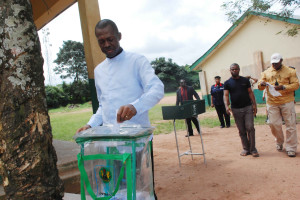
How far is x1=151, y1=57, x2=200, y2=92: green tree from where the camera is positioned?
46375 mm

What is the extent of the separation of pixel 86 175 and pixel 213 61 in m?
17.0

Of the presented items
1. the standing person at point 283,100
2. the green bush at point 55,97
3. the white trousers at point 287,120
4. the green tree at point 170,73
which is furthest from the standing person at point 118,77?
the green tree at point 170,73

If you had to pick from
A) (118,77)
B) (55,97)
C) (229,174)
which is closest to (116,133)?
(118,77)

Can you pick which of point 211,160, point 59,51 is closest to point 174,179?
point 211,160

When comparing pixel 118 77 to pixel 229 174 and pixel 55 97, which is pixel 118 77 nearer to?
pixel 229 174

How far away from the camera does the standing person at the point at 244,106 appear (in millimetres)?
5590

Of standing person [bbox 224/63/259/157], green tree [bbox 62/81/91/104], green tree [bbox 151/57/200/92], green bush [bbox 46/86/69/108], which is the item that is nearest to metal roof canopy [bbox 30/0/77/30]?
standing person [bbox 224/63/259/157]

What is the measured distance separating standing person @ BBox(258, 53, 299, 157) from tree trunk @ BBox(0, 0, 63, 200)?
15.2 feet

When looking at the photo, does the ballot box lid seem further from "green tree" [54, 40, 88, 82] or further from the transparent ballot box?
"green tree" [54, 40, 88, 82]

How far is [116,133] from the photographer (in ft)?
5.57

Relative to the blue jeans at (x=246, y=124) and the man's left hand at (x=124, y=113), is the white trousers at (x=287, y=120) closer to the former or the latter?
the blue jeans at (x=246, y=124)

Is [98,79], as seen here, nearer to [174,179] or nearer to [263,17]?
[174,179]

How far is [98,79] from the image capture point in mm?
2379

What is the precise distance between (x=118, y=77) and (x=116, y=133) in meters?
0.65
